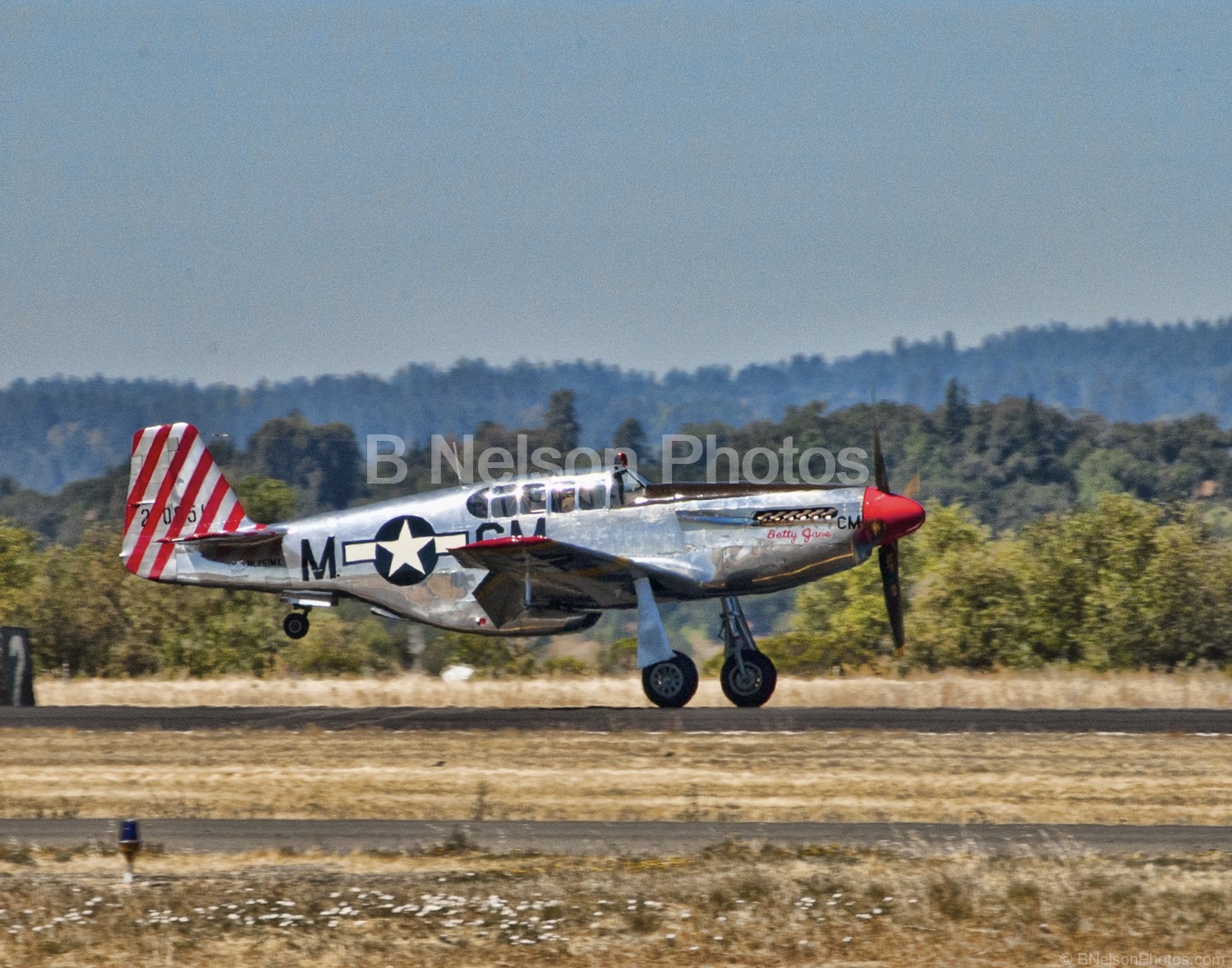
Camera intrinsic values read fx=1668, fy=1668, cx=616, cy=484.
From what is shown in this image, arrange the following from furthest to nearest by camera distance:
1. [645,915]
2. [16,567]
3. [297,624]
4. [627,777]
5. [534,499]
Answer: [16,567], [297,624], [534,499], [627,777], [645,915]

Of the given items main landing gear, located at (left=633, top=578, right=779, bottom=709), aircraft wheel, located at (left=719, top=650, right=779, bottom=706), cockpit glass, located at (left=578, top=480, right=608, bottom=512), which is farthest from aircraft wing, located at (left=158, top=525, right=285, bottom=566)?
aircraft wheel, located at (left=719, top=650, right=779, bottom=706)

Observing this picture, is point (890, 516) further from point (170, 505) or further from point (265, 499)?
point (265, 499)

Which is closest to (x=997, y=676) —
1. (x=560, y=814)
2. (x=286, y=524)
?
(x=286, y=524)

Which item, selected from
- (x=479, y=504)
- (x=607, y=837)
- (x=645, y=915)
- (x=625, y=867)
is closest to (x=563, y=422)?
(x=479, y=504)

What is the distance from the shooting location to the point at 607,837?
539 inches

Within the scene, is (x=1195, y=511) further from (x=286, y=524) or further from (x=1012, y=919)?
(x=1012, y=919)

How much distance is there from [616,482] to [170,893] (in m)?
12.5

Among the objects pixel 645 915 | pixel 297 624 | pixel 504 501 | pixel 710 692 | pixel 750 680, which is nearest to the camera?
pixel 645 915

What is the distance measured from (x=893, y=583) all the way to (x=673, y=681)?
3534 millimetres

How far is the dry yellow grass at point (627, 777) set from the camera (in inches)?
599

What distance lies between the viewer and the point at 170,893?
37.2 ft

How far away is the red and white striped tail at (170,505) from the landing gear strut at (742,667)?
808cm

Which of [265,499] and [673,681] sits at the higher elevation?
[265,499]

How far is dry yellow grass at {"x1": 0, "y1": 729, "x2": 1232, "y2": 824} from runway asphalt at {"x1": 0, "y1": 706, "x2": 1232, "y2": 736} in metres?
0.73
